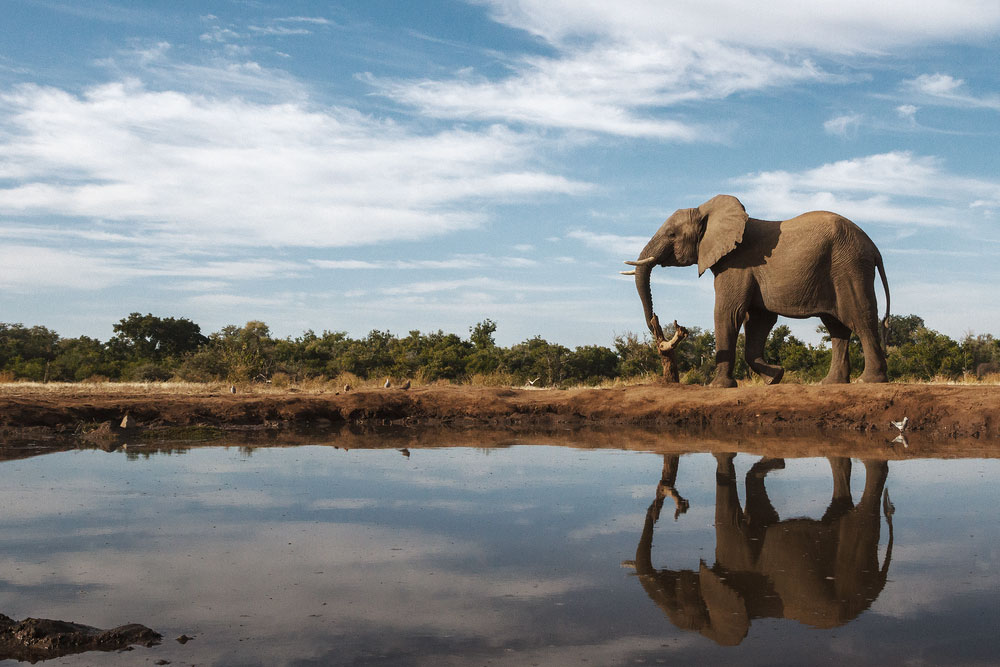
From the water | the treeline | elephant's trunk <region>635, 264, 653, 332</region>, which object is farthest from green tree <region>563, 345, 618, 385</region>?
the water

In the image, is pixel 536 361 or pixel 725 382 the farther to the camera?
pixel 536 361

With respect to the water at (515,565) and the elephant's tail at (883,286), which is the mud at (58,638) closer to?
the water at (515,565)

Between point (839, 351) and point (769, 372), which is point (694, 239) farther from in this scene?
point (839, 351)

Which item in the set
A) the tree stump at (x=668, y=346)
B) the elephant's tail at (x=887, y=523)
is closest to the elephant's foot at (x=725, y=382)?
the tree stump at (x=668, y=346)

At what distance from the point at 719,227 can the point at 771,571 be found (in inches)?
495

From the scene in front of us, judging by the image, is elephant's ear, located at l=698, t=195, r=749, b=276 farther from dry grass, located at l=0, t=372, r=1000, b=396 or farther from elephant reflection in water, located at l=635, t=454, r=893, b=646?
elephant reflection in water, located at l=635, t=454, r=893, b=646

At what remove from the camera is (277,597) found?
5008 mm

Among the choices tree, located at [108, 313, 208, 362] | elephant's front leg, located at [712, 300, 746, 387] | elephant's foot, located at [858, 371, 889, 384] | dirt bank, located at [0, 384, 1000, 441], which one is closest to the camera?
dirt bank, located at [0, 384, 1000, 441]

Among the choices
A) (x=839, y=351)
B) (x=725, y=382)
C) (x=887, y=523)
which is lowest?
(x=887, y=523)

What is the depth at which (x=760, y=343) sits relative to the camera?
18.3 meters

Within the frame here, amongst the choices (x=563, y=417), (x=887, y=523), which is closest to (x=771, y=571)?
(x=887, y=523)

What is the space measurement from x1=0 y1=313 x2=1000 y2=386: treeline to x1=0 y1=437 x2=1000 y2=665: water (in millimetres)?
15529

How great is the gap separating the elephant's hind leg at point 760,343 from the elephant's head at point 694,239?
1562mm

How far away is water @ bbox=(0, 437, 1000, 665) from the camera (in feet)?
14.0
